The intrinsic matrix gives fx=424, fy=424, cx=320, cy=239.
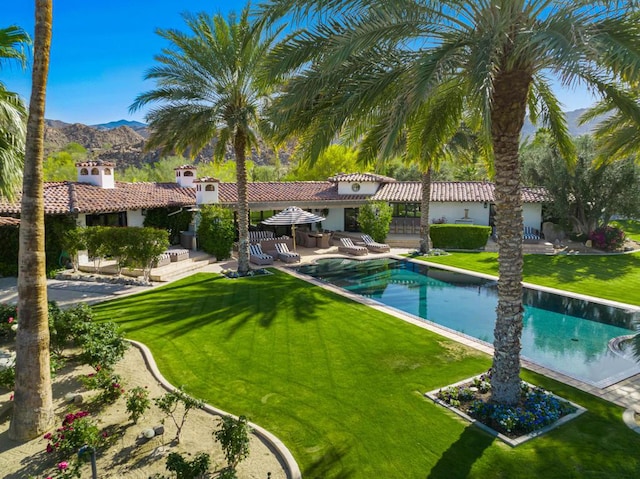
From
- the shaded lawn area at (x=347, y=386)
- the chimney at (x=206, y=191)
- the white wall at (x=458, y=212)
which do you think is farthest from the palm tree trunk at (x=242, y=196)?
the white wall at (x=458, y=212)

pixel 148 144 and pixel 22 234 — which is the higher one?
pixel 148 144

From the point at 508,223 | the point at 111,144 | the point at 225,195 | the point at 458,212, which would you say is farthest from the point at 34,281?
the point at 111,144

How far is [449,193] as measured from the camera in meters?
37.1

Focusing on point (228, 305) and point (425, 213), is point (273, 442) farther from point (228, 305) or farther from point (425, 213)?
point (425, 213)

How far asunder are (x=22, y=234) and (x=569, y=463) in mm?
10253

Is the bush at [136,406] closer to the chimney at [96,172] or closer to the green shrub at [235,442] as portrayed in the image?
the green shrub at [235,442]

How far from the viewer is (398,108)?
876 centimetres

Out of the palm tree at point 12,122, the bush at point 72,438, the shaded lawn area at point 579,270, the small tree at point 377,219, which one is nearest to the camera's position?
the bush at point 72,438

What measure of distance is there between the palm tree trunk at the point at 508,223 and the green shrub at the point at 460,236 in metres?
22.2

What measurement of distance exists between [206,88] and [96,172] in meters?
12.3

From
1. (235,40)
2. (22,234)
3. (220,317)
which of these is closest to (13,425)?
(22,234)

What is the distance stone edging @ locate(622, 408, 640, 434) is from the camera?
8245mm

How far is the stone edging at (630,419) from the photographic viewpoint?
8.25 meters

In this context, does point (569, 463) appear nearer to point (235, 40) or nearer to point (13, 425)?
point (13, 425)
